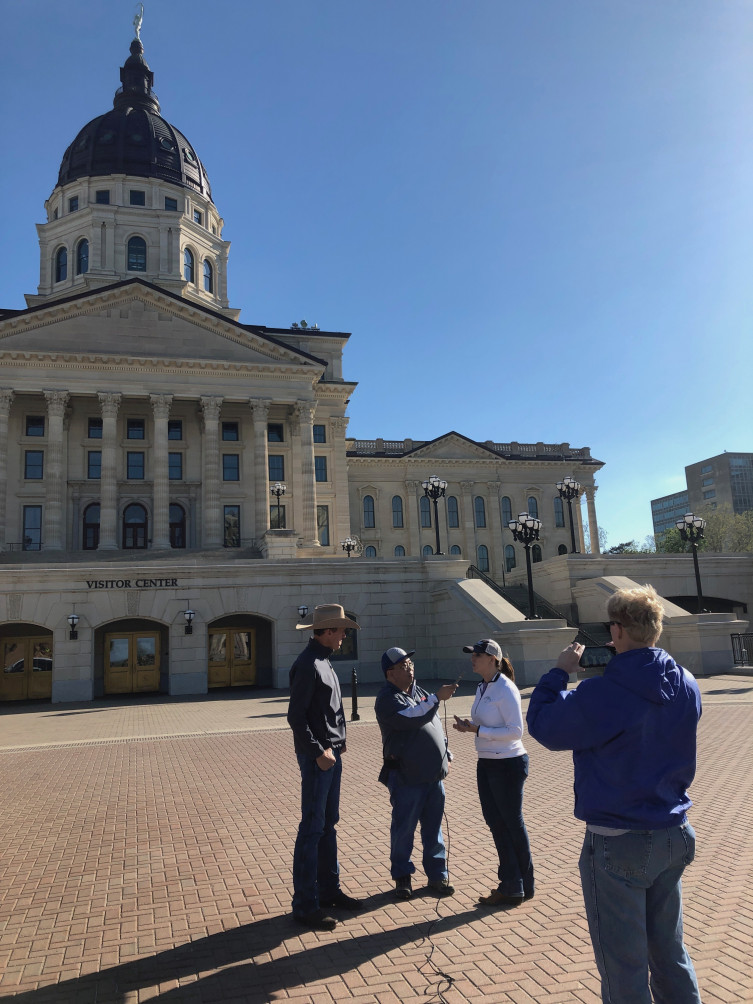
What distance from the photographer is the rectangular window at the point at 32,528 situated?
143 ft

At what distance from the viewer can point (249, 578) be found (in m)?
29.9

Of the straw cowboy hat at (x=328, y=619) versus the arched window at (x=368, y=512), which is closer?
the straw cowboy hat at (x=328, y=619)

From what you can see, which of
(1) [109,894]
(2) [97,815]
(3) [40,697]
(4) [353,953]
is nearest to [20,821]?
(2) [97,815]

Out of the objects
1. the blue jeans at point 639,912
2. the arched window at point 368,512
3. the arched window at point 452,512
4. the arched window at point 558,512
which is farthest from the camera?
the arched window at point 558,512

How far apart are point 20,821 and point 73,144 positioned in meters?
71.0

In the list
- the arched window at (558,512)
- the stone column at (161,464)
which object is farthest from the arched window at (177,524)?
the arched window at (558,512)

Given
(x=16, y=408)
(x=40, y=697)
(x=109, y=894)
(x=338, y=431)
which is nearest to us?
(x=109, y=894)

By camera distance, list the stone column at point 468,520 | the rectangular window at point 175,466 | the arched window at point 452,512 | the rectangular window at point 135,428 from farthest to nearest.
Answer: the arched window at point 452,512 < the stone column at point 468,520 < the rectangular window at point 175,466 < the rectangular window at point 135,428

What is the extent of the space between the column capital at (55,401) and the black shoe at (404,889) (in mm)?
41134

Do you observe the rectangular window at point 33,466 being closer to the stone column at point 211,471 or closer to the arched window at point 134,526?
the arched window at point 134,526

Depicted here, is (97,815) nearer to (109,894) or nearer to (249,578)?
(109,894)

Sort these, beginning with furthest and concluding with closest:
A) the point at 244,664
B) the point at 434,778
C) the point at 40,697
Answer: the point at 244,664 → the point at 40,697 → the point at 434,778

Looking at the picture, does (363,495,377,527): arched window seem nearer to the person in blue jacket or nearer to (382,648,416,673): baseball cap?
(382,648,416,673): baseball cap

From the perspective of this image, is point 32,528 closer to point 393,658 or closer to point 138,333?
point 138,333
